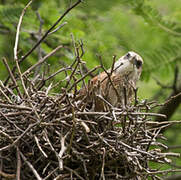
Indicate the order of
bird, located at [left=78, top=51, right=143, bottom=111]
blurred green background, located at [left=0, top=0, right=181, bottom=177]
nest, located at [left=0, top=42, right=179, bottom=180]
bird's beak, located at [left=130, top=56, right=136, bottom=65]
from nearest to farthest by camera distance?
nest, located at [left=0, top=42, right=179, bottom=180] < bird, located at [left=78, top=51, right=143, bottom=111] < bird's beak, located at [left=130, top=56, right=136, bottom=65] < blurred green background, located at [left=0, top=0, right=181, bottom=177]

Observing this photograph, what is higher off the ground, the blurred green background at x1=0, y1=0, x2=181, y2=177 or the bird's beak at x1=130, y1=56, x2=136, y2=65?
the bird's beak at x1=130, y1=56, x2=136, y2=65

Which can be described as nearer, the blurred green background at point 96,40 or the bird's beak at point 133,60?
the bird's beak at point 133,60

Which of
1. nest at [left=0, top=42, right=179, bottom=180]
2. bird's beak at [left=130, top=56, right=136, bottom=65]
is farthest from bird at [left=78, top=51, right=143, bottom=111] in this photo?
nest at [left=0, top=42, right=179, bottom=180]

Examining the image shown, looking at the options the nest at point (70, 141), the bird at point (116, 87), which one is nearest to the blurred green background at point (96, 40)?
the bird at point (116, 87)

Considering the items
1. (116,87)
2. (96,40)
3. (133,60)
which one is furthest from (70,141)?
(96,40)

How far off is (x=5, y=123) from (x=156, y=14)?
2.03 m

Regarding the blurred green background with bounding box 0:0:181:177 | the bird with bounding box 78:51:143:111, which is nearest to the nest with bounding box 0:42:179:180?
the bird with bounding box 78:51:143:111

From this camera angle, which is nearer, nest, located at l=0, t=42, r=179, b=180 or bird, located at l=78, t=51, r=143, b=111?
nest, located at l=0, t=42, r=179, b=180

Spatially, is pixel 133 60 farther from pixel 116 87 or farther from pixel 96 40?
pixel 96 40

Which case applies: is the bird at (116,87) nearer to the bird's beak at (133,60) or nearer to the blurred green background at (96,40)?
the bird's beak at (133,60)

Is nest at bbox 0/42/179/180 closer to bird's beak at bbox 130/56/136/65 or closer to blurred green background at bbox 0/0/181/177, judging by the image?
bird's beak at bbox 130/56/136/65

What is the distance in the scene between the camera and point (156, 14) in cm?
367

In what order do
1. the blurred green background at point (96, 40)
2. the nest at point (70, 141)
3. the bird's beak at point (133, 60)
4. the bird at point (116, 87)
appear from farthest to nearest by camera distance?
the blurred green background at point (96, 40) → the bird's beak at point (133, 60) → the bird at point (116, 87) → the nest at point (70, 141)

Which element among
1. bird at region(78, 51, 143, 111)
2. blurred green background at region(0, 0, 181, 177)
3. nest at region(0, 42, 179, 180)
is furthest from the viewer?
blurred green background at region(0, 0, 181, 177)
